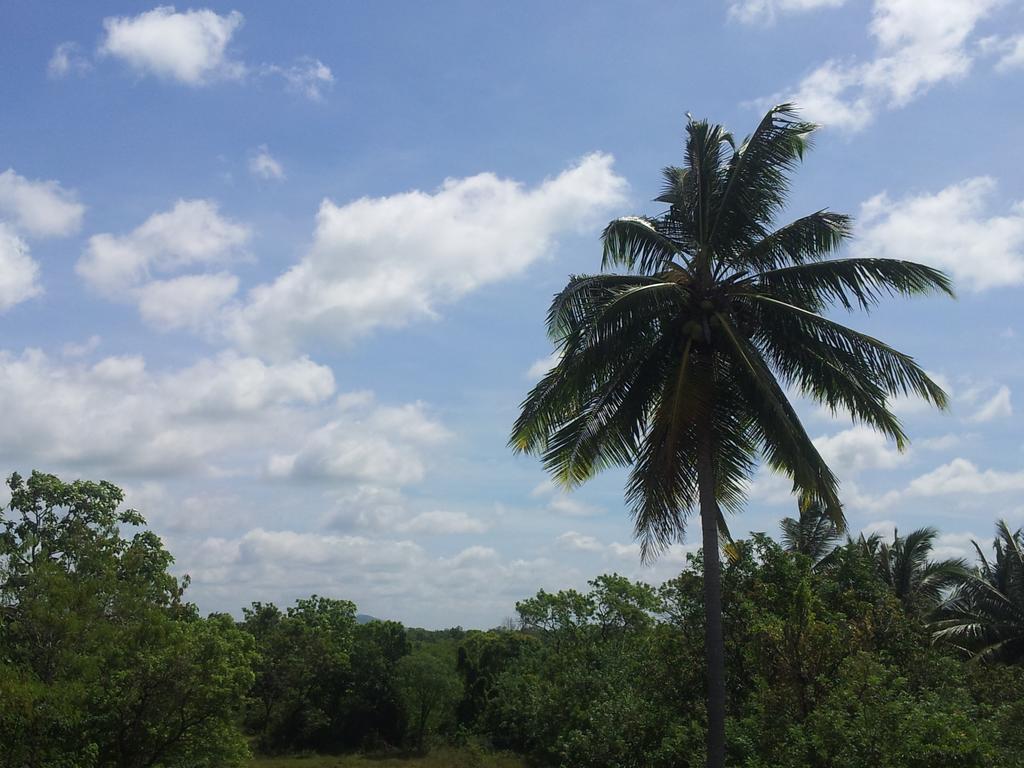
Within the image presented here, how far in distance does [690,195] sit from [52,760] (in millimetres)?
18306

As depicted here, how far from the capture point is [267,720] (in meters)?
48.4

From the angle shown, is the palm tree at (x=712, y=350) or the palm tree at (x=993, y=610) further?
the palm tree at (x=993, y=610)

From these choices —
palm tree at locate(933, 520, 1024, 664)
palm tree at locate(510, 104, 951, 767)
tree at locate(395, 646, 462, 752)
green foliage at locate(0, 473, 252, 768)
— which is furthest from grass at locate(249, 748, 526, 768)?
palm tree at locate(510, 104, 951, 767)

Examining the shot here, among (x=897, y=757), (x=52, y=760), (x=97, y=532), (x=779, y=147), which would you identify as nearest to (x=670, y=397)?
(x=779, y=147)

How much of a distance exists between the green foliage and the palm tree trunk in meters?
13.6

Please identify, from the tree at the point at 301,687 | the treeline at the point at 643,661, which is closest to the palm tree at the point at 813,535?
the treeline at the point at 643,661

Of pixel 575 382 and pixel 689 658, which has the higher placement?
pixel 575 382

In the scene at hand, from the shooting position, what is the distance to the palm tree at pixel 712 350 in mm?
10914

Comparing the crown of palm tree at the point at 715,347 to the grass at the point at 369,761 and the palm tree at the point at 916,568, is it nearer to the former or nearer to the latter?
the palm tree at the point at 916,568

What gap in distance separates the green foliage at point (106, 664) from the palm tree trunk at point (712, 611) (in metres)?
13.6

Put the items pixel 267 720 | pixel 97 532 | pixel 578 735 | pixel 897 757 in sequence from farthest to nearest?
pixel 267 720
pixel 97 532
pixel 578 735
pixel 897 757

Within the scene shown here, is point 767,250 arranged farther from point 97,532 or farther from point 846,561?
point 97,532

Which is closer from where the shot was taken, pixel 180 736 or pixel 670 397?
pixel 670 397

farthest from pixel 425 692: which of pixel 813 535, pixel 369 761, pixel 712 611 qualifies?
pixel 712 611
